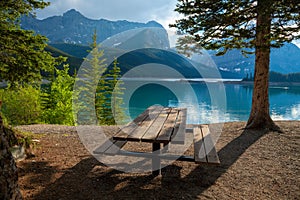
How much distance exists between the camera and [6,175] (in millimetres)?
2270

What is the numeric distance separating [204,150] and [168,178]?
874mm

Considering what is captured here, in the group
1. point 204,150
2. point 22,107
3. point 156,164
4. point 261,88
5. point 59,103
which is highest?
point 261,88

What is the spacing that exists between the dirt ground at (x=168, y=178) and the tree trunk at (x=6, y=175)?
2.41 feet

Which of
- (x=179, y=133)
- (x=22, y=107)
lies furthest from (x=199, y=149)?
(x=22, y=107)

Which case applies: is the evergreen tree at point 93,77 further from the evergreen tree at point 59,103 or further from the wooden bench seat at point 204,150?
the wooden bench seat at point 204,150

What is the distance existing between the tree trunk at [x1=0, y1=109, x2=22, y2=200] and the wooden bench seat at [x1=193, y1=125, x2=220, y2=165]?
2.53 m

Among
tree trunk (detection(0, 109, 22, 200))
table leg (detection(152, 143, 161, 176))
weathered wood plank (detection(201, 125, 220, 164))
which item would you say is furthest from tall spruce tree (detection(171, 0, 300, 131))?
tree trunk (detection(0, 109, 22, 200))

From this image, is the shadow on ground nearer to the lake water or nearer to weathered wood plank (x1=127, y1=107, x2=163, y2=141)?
weathered wood plank (x1=127, y1=107, x2=163, y2=141)

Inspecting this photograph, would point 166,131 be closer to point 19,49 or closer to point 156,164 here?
point 156,164

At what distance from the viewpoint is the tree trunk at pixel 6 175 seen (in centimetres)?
224

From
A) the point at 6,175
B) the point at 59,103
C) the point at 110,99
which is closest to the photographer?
the point at 6,175

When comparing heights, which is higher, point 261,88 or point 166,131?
point 261,88

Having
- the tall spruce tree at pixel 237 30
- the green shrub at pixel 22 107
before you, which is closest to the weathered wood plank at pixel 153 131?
the tall spruce tree at pixel 237 30

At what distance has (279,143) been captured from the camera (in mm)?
6078
